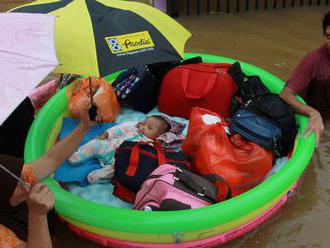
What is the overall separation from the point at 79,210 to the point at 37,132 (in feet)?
2.91

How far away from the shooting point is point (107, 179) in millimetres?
2818

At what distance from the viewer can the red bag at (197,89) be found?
327cm

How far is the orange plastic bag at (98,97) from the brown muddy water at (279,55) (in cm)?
95

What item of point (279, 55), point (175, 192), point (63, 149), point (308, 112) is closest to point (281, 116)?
point (308, 112)

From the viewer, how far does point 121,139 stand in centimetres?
306

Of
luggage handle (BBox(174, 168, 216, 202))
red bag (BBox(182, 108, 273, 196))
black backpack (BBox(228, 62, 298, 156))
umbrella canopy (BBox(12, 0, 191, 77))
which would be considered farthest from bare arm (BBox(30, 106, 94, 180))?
black backpack (BBox(228, 62, 298, 156))

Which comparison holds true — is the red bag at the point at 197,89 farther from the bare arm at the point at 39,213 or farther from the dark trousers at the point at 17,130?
the bare arm at the point at 39,213

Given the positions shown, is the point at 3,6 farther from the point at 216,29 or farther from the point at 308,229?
the point at 308,229

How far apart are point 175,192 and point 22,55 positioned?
1.15m

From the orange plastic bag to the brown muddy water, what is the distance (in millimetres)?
951

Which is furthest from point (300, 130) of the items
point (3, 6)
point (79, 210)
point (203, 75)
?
point (3, 6)

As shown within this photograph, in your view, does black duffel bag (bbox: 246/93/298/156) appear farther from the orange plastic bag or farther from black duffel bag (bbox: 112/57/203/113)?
the orange plastic bag

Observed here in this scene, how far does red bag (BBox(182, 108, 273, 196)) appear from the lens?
105 inches

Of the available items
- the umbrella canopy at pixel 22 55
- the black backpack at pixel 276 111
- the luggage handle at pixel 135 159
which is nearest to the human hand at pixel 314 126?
the black backpack at pixel 276 111
